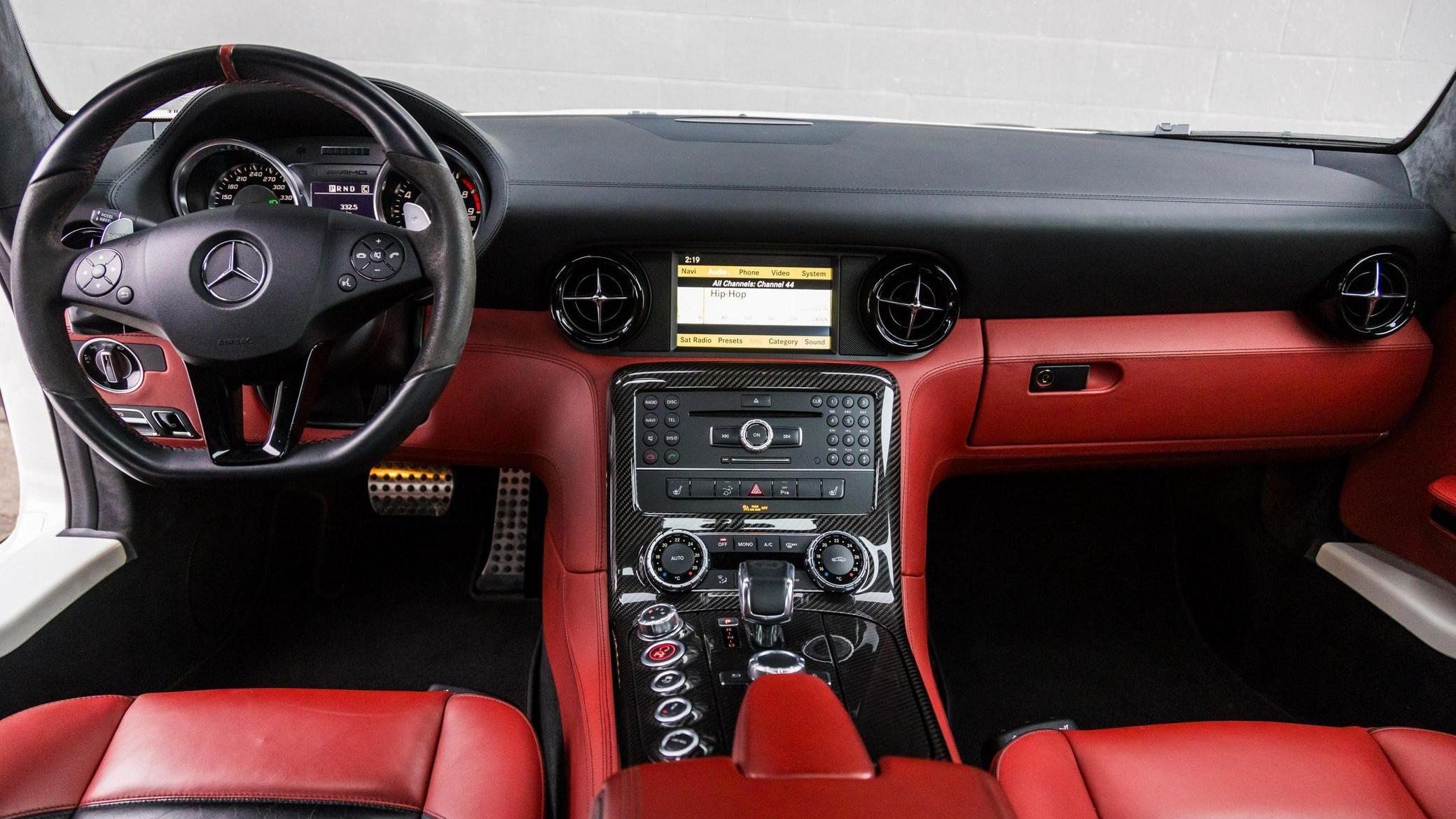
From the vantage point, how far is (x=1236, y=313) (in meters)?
1.59

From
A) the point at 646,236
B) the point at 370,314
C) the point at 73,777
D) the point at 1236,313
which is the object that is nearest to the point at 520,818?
the point at 73,777

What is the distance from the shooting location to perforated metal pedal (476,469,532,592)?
218 cm

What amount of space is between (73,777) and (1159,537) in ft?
7.59

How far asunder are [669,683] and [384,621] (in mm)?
1163

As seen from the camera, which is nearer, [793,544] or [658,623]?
[658,623]

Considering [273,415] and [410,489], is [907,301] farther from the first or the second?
[410,489]

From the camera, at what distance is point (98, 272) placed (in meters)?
1.02

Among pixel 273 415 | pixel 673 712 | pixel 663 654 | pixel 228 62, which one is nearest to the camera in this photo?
pixel 228 62

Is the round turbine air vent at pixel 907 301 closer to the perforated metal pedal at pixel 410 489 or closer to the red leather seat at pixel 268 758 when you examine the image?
the red leather seat at pixel 268 758

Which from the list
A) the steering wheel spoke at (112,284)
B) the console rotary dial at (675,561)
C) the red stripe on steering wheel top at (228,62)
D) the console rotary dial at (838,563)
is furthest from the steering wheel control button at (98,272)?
the console rotary dial at (838,563)

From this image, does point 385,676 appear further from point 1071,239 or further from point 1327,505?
point 1327,505

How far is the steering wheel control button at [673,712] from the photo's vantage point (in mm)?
1158

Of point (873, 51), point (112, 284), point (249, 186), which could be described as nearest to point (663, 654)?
point (112, 284)

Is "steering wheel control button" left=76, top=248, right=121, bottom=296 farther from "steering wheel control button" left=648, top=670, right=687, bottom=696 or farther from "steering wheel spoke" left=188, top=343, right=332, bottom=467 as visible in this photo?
"steering wheel control button" left=648, top=670, right=687, bottom=696
